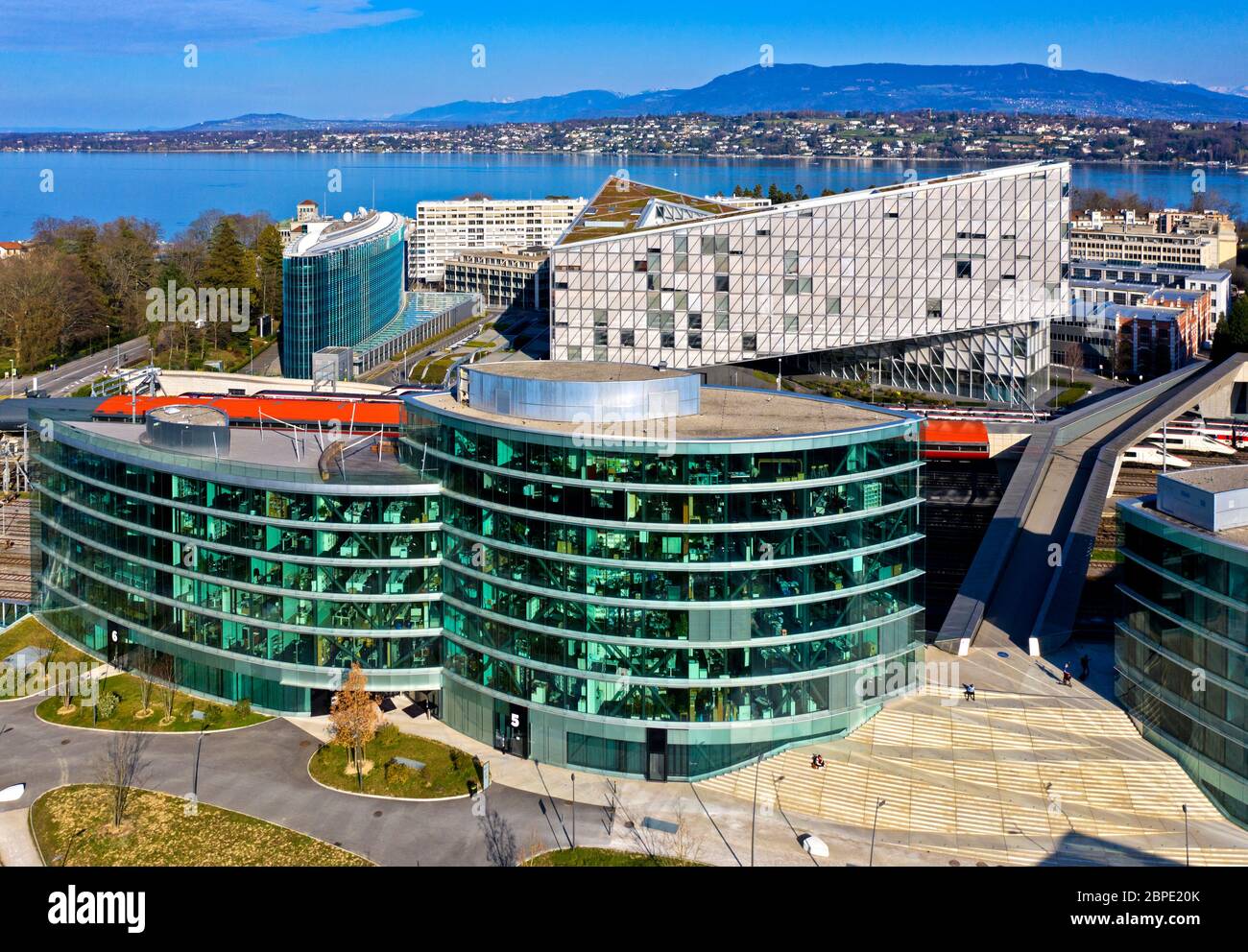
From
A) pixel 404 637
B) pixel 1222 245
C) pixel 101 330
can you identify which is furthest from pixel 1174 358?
pixel 101 330

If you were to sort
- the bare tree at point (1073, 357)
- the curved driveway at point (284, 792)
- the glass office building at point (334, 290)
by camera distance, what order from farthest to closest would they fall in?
1. the bare tree at point (1073, 357)
2. the glass office building at point (334, 290)
3. the curved driveway at point (284, 792)

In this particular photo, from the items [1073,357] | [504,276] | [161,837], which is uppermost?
[504,276]

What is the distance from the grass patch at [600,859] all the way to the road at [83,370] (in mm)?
69109

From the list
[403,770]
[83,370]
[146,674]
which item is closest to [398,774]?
[403,770]

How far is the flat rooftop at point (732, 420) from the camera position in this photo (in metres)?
36.6

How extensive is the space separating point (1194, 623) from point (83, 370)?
86147 mm

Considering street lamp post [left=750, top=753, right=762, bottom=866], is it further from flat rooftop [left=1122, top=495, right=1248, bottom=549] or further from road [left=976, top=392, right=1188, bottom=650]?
flat rooftop [left=1122, top=495, right=1248, bottom=549]

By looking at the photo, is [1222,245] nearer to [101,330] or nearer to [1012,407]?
[1012,407]

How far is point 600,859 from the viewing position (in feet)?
104

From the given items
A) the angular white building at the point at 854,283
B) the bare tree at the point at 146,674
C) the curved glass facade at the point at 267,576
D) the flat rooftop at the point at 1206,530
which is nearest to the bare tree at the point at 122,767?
the bare tree at the point at 146,674

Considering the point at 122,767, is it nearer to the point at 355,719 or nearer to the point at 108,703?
the point at 108,703

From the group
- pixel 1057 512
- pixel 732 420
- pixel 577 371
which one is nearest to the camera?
pixel 732 420

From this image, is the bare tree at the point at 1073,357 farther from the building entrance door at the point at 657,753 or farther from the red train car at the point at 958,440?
the building entrance door at the point at 657,753

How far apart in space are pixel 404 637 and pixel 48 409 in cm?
3297
